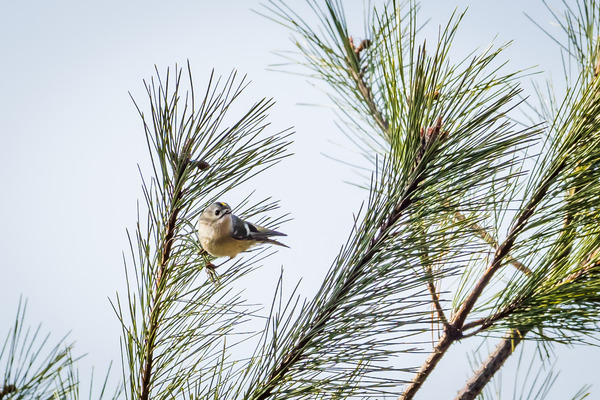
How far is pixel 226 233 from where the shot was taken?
1.23 m

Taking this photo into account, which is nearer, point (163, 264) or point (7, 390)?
point (7, 390)

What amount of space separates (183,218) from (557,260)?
0.64 metres

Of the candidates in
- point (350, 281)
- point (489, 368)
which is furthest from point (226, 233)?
point (489, 368)

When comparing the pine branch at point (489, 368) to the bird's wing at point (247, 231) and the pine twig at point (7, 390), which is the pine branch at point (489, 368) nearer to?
the bird's wing at point (247, 231)

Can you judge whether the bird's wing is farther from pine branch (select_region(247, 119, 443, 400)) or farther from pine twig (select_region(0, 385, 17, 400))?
pine twig (select_region(0, 385, 17, 400))

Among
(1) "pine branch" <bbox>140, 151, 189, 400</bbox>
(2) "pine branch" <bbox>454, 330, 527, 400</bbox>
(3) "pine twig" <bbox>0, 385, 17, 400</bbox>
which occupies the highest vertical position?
(1) "pine branch" <bbox>140, 151, 189, 400</bbox>

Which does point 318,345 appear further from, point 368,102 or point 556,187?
point 368,102

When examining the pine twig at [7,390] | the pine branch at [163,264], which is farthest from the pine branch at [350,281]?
the pine twig at [7,390]

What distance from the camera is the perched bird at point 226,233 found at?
114 centimetres

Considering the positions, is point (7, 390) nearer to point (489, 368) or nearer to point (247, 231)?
point (247, 231)

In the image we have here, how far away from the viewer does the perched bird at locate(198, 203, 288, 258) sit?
1.14 meters

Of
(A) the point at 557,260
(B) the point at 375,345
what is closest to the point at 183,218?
(B) the point at 375,345

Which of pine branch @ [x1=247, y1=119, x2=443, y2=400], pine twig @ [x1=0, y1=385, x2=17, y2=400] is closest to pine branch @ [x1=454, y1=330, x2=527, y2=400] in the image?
pine branch @ [x1=247, y1=119, x2=443, y2=400]

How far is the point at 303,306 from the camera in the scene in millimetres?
861
